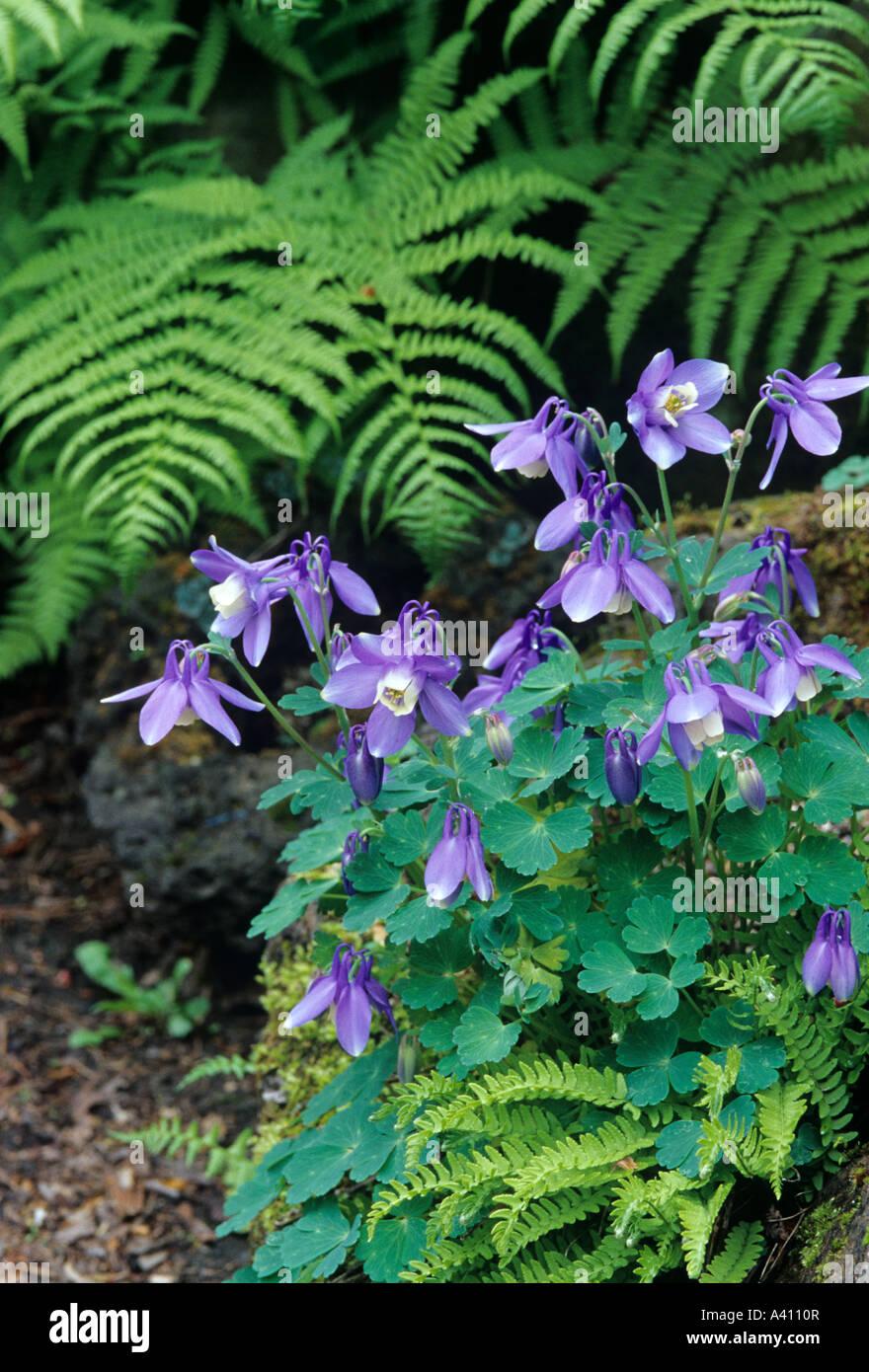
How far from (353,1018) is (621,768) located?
535mm

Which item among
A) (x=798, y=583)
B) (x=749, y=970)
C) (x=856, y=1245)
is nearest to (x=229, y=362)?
(x=798, y=583)

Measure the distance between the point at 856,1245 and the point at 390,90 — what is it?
3527mm

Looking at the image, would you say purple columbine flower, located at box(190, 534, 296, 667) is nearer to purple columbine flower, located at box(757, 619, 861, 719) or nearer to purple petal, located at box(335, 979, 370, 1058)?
purple petal, located at box(335, 979, 370, 1058)

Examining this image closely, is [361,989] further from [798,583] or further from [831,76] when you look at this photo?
[831,76]

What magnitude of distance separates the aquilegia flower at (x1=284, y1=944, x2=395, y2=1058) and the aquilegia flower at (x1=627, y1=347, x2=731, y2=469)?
2.72 ft

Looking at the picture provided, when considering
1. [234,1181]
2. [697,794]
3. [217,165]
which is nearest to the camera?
[697,794]

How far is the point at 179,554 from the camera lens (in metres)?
3.84

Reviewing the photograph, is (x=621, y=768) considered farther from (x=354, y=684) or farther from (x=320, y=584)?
(x=320, y=584)

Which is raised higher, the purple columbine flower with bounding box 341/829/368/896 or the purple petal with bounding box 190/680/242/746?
the purple petal with bounding box 190/680/242/746

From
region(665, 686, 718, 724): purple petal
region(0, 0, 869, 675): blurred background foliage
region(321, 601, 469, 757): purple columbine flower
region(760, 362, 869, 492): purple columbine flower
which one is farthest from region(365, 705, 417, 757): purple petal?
region(0, 0, 869, 675): blurred background foliage

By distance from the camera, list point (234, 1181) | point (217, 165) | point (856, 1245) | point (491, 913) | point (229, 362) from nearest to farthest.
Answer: point (856, 1245), point (491, 913), point (234, 1181), point (229, 362), point (217, 165)

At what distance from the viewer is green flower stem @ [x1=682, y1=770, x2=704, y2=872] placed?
5.45 feet

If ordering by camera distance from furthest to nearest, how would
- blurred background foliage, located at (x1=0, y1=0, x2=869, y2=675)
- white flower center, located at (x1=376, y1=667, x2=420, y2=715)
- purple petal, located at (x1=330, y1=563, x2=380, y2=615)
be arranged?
blurred background foliage, located at (x1=0, y1=0, x2=869, y2=675) < purple petal, located at (x1=330, y1=563, x2=380, y2=615) < white flower center, located at (x1=376, y1=667, x2=420, y2=715)

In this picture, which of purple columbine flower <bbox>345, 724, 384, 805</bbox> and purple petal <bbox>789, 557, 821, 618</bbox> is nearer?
purple columbine flower <bbox>345, 724, 384, 805</bbox>
